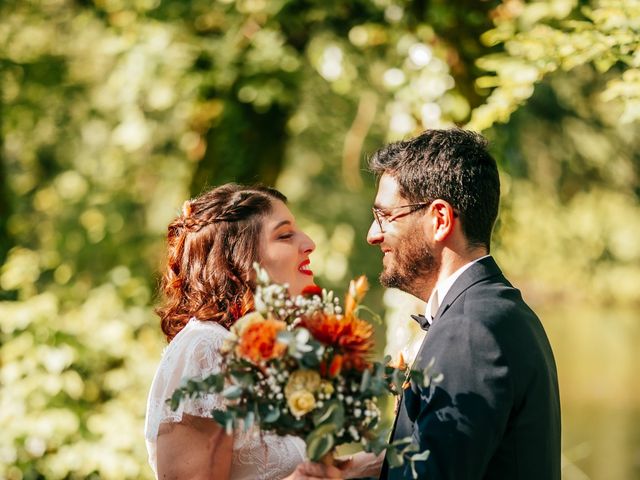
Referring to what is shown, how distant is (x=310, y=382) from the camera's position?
2057 mm

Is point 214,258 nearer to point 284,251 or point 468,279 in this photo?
point 284,251

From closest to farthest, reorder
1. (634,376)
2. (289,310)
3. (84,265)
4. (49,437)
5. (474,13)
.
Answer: (289,310)
(474,13)
(49,437)
(84,265)
(634,376)

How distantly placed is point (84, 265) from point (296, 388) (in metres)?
6.06

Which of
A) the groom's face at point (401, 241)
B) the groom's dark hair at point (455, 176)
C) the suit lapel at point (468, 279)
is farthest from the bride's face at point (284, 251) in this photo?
the suit lapel at point (468, 279)

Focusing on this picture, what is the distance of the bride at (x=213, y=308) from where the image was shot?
2.54 metres

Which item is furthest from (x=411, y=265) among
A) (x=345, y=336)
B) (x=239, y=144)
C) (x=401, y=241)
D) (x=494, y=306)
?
(x=239, y=144)

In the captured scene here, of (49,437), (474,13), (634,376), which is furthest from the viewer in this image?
(634,376)

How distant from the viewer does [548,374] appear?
7.54ft

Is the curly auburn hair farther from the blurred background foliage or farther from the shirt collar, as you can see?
the blurred background foliage

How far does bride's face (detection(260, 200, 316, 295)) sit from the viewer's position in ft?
9.37

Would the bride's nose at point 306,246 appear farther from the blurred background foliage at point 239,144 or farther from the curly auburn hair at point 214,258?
the blurred background foliage at point 239,144

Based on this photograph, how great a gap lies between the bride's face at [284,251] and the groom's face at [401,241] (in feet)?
1.21

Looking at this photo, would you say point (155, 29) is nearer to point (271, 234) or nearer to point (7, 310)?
point (7, 310)

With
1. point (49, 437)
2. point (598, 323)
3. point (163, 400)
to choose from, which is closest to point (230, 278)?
point (163, 400)
